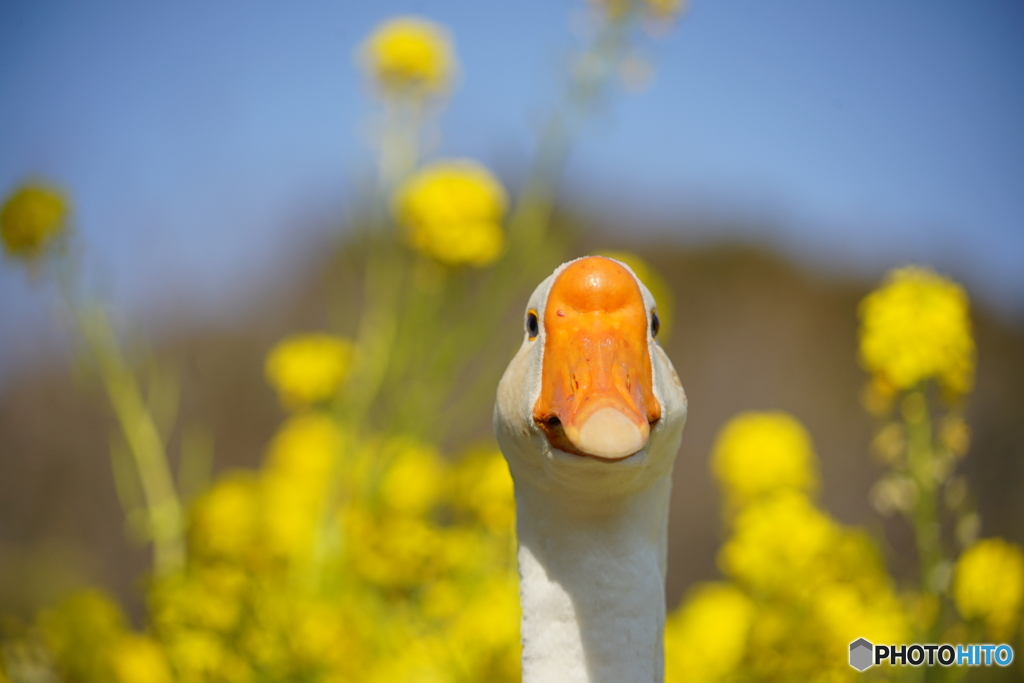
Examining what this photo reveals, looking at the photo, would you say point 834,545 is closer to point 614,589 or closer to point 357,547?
point 614,589

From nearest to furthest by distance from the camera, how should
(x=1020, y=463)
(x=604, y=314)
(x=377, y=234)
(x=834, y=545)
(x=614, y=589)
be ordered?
(x=604, y=314) → (x=614, y=589) → (x=834, y=545) → (x=377, y=234) → (x=1020, y=463)

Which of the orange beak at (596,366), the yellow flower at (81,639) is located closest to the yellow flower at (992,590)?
the orange beak at (596,366)

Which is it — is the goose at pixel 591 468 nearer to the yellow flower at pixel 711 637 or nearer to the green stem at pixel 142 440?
the yellow flower at pixel 711 637

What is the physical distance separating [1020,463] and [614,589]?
2.85 meters

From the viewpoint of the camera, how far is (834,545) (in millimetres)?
1622

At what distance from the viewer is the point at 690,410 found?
584 cm

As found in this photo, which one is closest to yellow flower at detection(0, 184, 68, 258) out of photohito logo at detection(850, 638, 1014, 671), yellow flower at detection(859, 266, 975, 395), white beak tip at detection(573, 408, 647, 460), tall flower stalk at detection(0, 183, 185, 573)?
tall flower stalk at detection(0, 183, 185, 573)

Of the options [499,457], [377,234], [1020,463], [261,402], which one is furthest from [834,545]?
[261,402]

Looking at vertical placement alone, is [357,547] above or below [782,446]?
below

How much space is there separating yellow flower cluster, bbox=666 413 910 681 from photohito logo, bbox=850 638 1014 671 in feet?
0.07

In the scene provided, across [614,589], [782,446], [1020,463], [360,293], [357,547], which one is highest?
[360,293]

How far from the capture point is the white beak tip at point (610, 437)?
70cm

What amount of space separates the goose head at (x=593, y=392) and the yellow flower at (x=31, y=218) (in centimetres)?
150

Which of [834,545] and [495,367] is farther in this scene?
[495,367]
